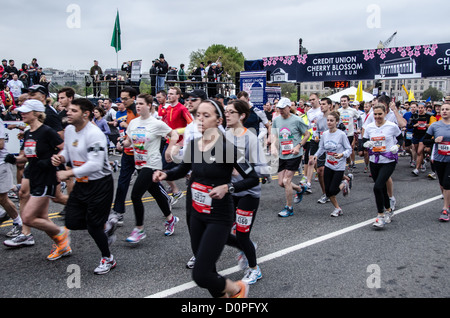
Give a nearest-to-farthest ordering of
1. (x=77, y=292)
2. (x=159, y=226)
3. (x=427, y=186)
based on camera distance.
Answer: (x=77, y=292)
(x=159, y=226)
(x=427, y=186)

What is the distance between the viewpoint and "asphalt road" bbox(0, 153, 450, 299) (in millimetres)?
3844

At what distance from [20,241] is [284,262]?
Answer: 11.8ft

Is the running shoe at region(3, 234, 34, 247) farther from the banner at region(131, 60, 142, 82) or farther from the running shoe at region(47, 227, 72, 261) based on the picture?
the banner at region(131, 60, 142, 82)

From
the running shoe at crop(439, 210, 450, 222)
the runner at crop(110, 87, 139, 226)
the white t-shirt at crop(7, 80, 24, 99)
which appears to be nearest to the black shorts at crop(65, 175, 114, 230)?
the runner at crop(110, 87, 139, 226)

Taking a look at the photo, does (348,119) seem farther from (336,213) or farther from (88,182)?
(88,182)

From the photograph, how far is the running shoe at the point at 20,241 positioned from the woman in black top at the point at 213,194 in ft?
10.2

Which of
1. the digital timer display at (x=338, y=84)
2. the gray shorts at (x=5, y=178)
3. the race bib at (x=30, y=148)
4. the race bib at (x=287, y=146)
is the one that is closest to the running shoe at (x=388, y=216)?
the race bib at (x=287, y=146)

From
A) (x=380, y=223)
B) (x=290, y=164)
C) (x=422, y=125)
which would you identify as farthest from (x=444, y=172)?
(x=422, y=125)

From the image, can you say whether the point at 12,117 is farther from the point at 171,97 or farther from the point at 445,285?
the point at 445,285

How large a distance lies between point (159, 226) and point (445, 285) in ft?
13.3

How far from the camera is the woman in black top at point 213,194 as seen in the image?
118 inches

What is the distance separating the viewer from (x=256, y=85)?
13320mm
